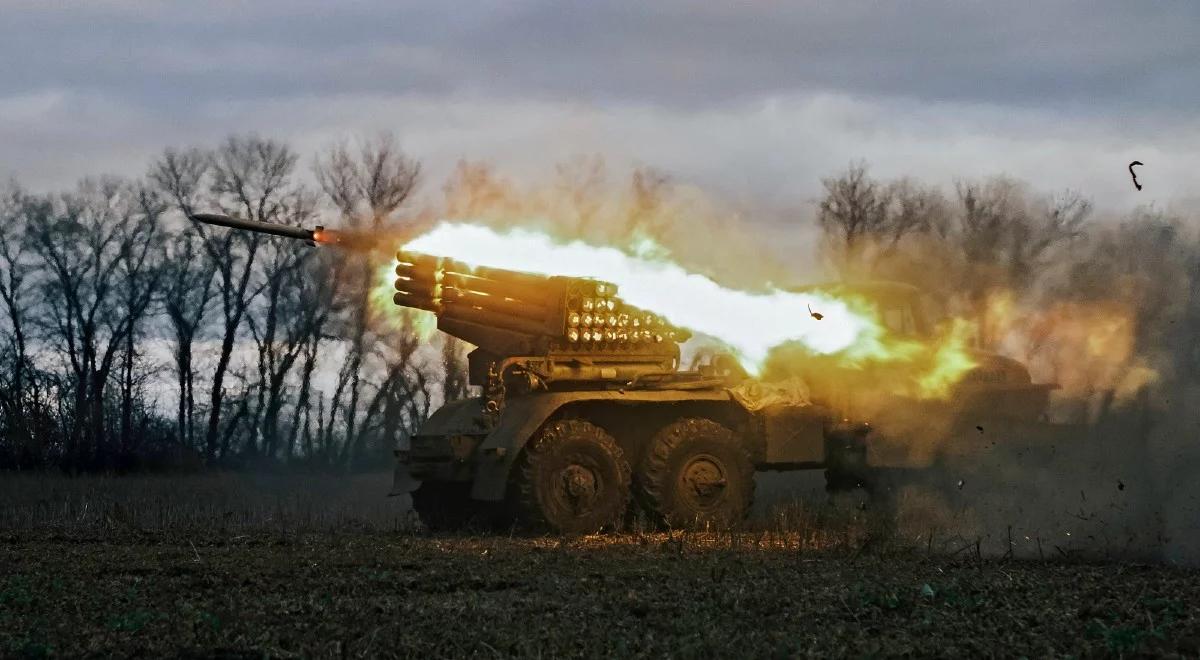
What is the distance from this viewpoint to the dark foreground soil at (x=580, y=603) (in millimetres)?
9844

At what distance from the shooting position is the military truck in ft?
61.3

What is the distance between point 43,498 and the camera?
26625 mm

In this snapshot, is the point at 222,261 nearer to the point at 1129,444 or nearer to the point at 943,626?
the point at 1129,444

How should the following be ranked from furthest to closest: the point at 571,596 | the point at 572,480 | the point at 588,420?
the point at 588,420
the point at 572,480
the point at 571,596

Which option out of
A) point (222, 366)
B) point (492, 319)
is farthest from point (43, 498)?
point (222, 366)

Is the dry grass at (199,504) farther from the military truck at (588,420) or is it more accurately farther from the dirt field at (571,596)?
the military truck at (588,420)

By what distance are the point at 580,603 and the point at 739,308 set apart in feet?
31.8

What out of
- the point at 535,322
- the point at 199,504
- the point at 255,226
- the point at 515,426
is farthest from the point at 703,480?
the point at 199,504

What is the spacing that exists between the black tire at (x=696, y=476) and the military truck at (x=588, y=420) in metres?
0.02

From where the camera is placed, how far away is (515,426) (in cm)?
1850

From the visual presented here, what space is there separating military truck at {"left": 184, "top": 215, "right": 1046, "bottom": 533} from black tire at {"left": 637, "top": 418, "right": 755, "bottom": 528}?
0.02 m

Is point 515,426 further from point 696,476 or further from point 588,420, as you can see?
point 696,476

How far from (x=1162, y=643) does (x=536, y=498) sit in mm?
9804

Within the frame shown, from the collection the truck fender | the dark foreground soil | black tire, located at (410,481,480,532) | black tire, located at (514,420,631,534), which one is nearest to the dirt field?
the dark foreground soil
